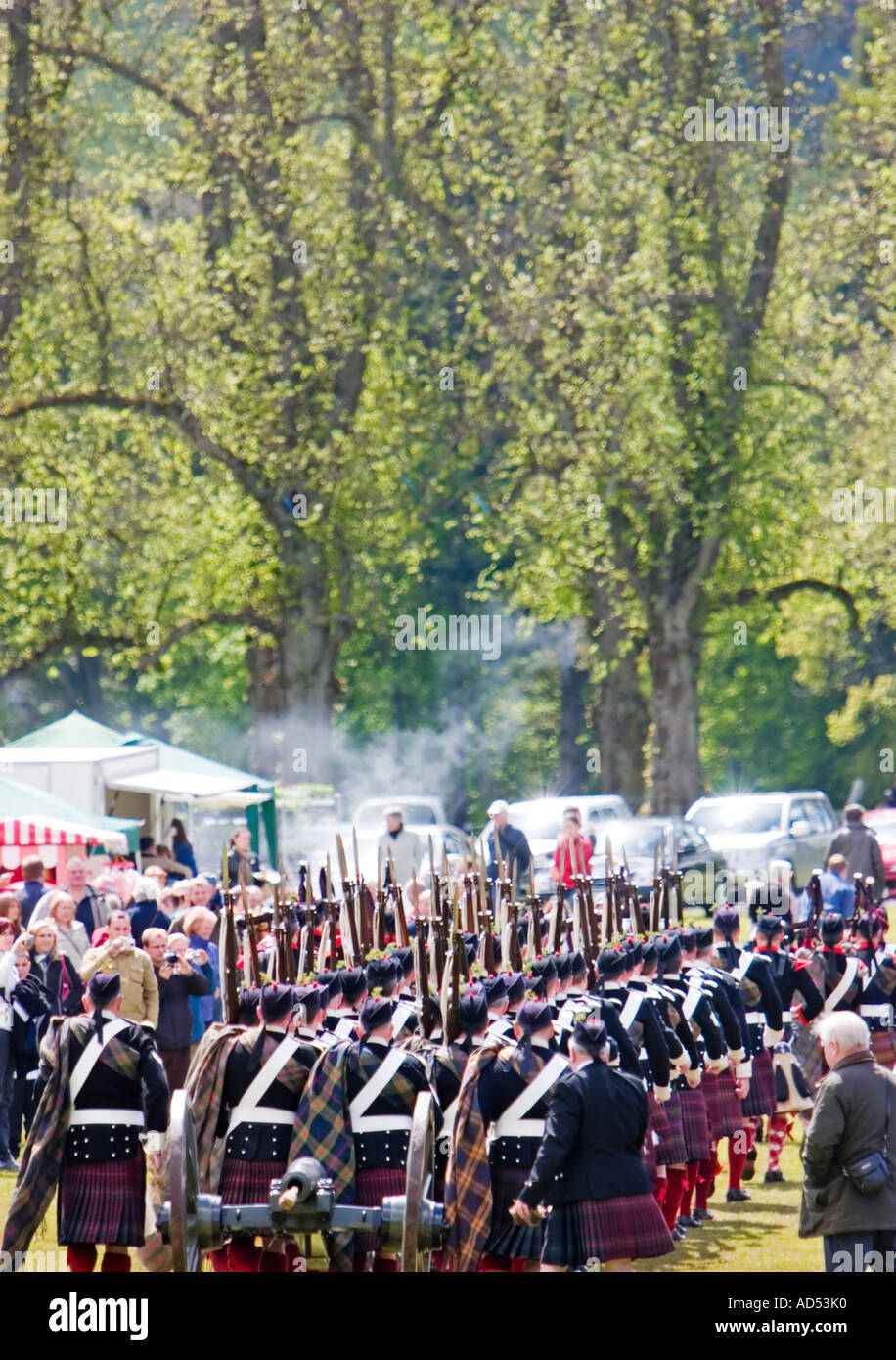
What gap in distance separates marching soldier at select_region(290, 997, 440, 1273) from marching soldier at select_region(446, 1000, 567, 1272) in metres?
0.24

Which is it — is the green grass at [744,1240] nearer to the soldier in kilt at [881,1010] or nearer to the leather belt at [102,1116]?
the leather belt at [102,1116]

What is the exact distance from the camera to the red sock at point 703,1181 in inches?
469

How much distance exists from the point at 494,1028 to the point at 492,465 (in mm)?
26939

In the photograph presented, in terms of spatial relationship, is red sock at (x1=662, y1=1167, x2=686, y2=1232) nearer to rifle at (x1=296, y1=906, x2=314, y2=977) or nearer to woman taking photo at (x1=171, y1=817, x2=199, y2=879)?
rifle at (x1=296, y1=906, x2=314, y2=977)

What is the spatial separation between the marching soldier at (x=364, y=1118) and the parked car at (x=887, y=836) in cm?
2169

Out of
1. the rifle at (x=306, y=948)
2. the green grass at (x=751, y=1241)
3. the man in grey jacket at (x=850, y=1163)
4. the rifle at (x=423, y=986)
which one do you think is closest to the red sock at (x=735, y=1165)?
the green grass at (x=751, y=1241)

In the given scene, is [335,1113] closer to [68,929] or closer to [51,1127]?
[51,1127]

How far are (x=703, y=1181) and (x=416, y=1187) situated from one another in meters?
4.07

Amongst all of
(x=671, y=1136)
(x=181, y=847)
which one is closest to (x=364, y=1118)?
(x=671, y=1136)

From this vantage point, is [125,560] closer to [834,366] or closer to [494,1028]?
[834,366]

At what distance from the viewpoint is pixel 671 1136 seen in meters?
11.1

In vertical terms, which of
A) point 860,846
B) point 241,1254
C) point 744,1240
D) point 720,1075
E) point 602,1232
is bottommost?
point 744,1240

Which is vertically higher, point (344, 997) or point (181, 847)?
point (181, 847)
